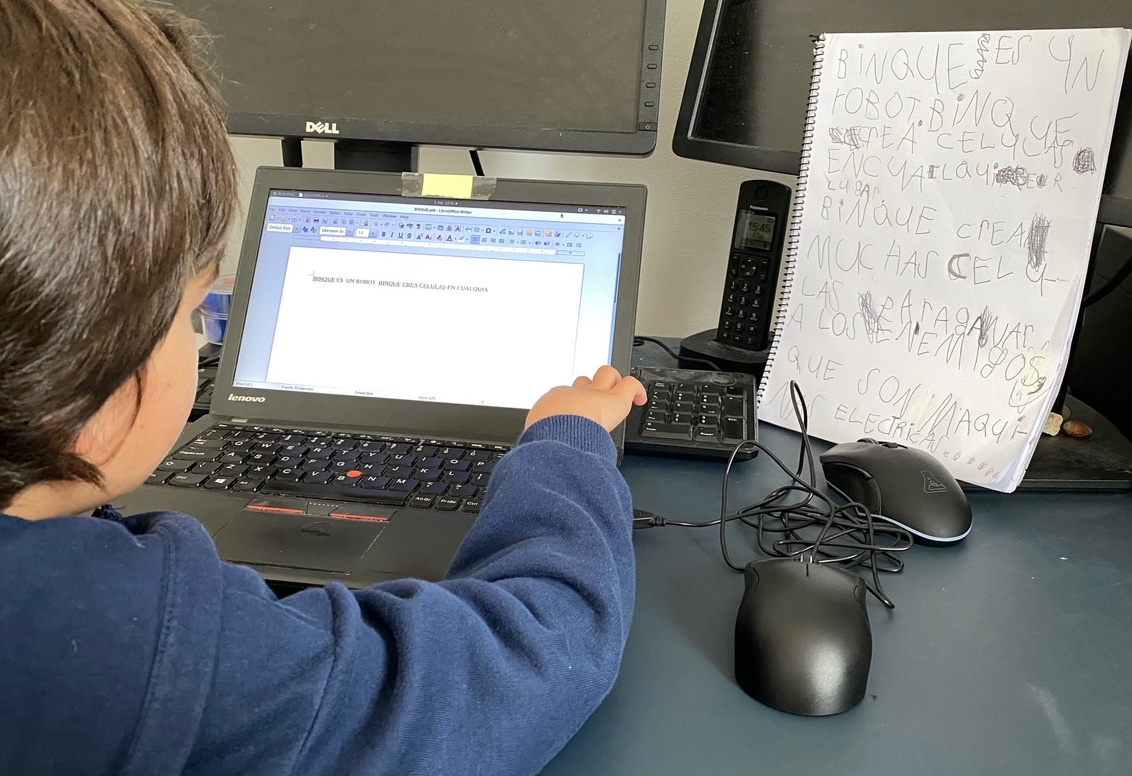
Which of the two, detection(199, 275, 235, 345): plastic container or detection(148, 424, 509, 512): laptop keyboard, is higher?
detection(199, 275, 235, 345): plastic container

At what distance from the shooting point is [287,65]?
783 mm

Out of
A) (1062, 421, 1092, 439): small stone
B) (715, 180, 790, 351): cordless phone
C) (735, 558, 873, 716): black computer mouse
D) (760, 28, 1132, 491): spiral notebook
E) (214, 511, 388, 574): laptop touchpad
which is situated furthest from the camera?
(715, 180, 790, 351): cordless phone

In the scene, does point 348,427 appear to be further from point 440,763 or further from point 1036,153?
point 1036,153

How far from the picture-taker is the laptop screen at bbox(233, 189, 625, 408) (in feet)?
2.21

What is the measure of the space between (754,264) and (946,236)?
8.7 inches

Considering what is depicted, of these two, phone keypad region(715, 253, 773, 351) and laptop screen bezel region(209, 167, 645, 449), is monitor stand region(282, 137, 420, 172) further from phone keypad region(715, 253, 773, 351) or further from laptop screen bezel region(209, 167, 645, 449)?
phone keypad region(715, 253, 773, 351)

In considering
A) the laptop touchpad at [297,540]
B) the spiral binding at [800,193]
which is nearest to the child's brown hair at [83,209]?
the laptop touchpad at [297,540]

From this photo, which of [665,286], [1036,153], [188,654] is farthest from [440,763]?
[665,286]

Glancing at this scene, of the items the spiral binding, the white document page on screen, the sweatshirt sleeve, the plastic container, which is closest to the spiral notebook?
the spiral binding

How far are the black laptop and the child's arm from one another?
0.16 metres

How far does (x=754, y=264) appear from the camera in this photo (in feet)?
2.83

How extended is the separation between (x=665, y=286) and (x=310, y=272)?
Answer: 48cm

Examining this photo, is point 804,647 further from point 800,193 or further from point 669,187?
point 669,187

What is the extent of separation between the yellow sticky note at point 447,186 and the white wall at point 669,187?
0.31 metres
